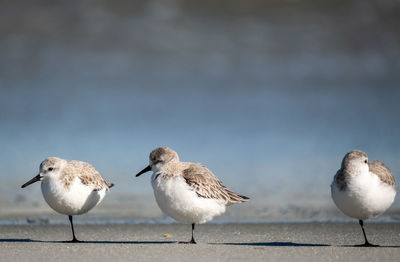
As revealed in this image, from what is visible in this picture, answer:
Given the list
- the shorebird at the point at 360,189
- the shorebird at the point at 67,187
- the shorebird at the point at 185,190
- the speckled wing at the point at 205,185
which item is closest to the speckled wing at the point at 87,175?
the shorebird at the point at 67,187

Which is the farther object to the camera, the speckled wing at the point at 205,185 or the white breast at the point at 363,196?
the speckled wing at the point at 205,185

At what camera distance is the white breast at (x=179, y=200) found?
6.64 m

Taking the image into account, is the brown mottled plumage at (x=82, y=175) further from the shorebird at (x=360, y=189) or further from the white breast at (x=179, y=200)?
the shorebird at (x=360, y=189)

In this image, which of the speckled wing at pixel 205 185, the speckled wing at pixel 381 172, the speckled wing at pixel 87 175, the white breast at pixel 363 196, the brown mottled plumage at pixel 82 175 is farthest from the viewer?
the speckled wing at pixel 87 175

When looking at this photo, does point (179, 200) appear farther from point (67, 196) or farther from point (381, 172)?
point (381, 172)

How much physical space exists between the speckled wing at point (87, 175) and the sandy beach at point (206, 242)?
25.7 inches

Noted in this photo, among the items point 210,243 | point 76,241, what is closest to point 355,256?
point 210,243

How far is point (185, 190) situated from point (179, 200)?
133 millimetres

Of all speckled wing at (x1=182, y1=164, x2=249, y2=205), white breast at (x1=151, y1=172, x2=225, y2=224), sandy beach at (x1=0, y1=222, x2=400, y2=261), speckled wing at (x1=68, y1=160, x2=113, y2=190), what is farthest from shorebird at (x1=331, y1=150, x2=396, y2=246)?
speckled wing at (x1=68, y1=160, x2=113, y2=190)

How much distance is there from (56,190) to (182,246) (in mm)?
1719

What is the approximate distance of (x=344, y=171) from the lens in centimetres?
653

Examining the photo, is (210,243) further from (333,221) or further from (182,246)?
(333,221)

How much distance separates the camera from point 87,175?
24.4 feet

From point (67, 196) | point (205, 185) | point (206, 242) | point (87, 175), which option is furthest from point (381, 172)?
point (67, 196)
